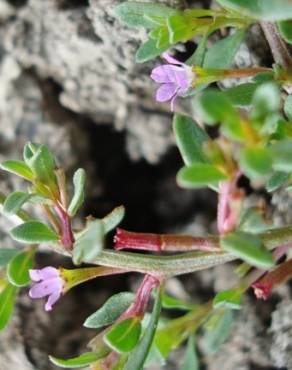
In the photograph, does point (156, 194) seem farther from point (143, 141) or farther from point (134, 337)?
point (134, 337)

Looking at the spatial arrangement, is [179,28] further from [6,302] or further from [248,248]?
[6,302]

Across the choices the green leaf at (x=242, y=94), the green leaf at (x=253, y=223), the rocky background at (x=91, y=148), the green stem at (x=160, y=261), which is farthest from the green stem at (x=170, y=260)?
the rocky background at (x=91, y=148)

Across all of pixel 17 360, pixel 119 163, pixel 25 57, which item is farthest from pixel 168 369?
pixel 25 57

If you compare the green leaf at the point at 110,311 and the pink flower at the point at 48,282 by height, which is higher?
the pink flower at the point at 48,282

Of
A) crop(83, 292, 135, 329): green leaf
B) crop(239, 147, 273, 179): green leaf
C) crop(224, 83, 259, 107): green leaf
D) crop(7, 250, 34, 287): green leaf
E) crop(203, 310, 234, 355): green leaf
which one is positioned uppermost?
crop(239, 147, 273, 179): green leaf

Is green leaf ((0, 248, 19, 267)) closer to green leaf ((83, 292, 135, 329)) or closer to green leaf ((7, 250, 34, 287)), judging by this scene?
green leaf ((7, 250, 34, 287))

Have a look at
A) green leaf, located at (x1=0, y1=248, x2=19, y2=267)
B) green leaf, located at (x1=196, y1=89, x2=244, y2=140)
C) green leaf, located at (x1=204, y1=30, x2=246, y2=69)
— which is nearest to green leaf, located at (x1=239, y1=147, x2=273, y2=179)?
green leaf, located at (x1=196, y1=89, x2=244, y2=140)

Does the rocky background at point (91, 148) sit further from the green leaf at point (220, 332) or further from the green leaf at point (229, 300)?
the green leaf at point (229, 300)
